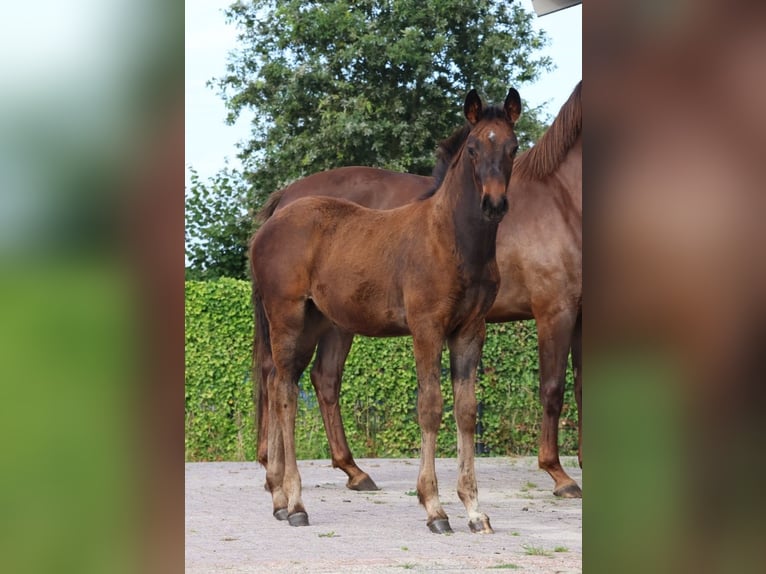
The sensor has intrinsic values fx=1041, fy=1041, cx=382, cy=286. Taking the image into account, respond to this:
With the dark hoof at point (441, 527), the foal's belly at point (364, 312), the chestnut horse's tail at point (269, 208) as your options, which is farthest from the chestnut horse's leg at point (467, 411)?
the chestnut horse's tail at point (269, 208)

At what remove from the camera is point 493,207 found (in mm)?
6023

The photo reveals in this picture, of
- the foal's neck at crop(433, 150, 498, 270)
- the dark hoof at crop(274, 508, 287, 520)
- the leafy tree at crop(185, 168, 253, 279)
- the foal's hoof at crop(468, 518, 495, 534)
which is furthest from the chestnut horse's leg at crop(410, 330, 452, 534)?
the leafy tree at crop(185, 168, 253, 279)

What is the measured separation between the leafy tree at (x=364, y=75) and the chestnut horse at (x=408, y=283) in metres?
12.9

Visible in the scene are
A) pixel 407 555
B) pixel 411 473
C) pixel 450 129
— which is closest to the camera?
pixel 407 555

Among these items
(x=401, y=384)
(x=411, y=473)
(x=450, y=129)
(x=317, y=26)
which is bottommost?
(x=411, y=473)

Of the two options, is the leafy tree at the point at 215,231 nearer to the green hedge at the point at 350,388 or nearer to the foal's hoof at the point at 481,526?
the green hedge at the point at 350,388

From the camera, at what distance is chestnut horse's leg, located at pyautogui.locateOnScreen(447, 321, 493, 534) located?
6.60 m

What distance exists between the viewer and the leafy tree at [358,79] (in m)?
20.7

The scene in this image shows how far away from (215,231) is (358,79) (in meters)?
5.12

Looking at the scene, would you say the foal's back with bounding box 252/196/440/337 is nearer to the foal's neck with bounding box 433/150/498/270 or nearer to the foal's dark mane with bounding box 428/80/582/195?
the foal's neck with bounding box 433/150/498/270
